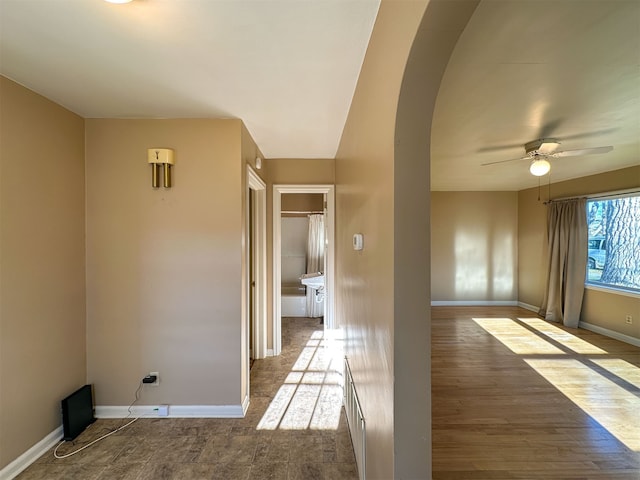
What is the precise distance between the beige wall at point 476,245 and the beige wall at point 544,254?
21 centimetres

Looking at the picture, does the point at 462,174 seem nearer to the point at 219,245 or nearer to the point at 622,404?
the point at 622,404

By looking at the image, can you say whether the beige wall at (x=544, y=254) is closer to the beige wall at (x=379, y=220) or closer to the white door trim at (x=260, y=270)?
the beige wall at (x=379, y=220)

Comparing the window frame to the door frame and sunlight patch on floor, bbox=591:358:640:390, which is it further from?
the door frame

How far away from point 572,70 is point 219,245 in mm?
2690

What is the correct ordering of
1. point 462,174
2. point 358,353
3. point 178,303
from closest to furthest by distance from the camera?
point 358,353 → point 178,303 → point 462,174

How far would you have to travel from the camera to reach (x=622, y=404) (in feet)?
8.34

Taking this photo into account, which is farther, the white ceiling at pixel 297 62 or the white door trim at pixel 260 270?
the white door trim at pixel 260 270

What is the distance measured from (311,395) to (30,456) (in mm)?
2033

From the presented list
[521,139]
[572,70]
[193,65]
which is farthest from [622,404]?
[193,65]

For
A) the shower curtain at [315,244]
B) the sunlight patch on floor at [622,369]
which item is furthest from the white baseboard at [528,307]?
the shower curtain at [315,244]

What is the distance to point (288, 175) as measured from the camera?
3.58 m

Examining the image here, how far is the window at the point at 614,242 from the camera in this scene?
3984 millimetres

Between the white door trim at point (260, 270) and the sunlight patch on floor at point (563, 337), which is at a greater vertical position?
the white door trim at point (260, 270)

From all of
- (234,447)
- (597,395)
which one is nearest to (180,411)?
(234,447)
